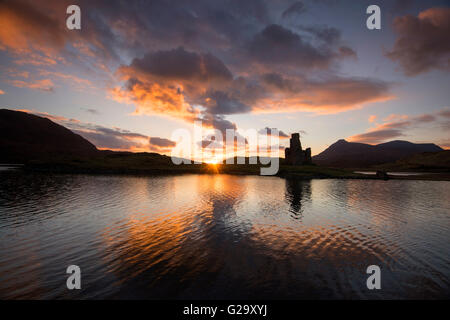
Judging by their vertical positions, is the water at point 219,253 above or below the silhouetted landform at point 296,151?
below

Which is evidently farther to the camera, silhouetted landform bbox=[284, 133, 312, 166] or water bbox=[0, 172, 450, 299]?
silhouetted landform bbox=[284, 133, 312, 166]

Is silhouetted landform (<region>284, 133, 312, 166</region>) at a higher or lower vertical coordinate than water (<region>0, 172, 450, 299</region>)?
higher

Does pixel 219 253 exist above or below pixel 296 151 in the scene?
below

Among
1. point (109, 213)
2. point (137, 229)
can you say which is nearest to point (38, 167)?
point (109, 213)

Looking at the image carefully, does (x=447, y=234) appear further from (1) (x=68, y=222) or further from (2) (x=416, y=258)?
(1) (x=68, y=222)

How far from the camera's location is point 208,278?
13359 millimetres

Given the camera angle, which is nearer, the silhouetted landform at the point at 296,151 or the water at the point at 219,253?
the water at the point at 219,253

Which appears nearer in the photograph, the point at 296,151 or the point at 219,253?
the point at 219,253

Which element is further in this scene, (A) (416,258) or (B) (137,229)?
(B) (137,229)
